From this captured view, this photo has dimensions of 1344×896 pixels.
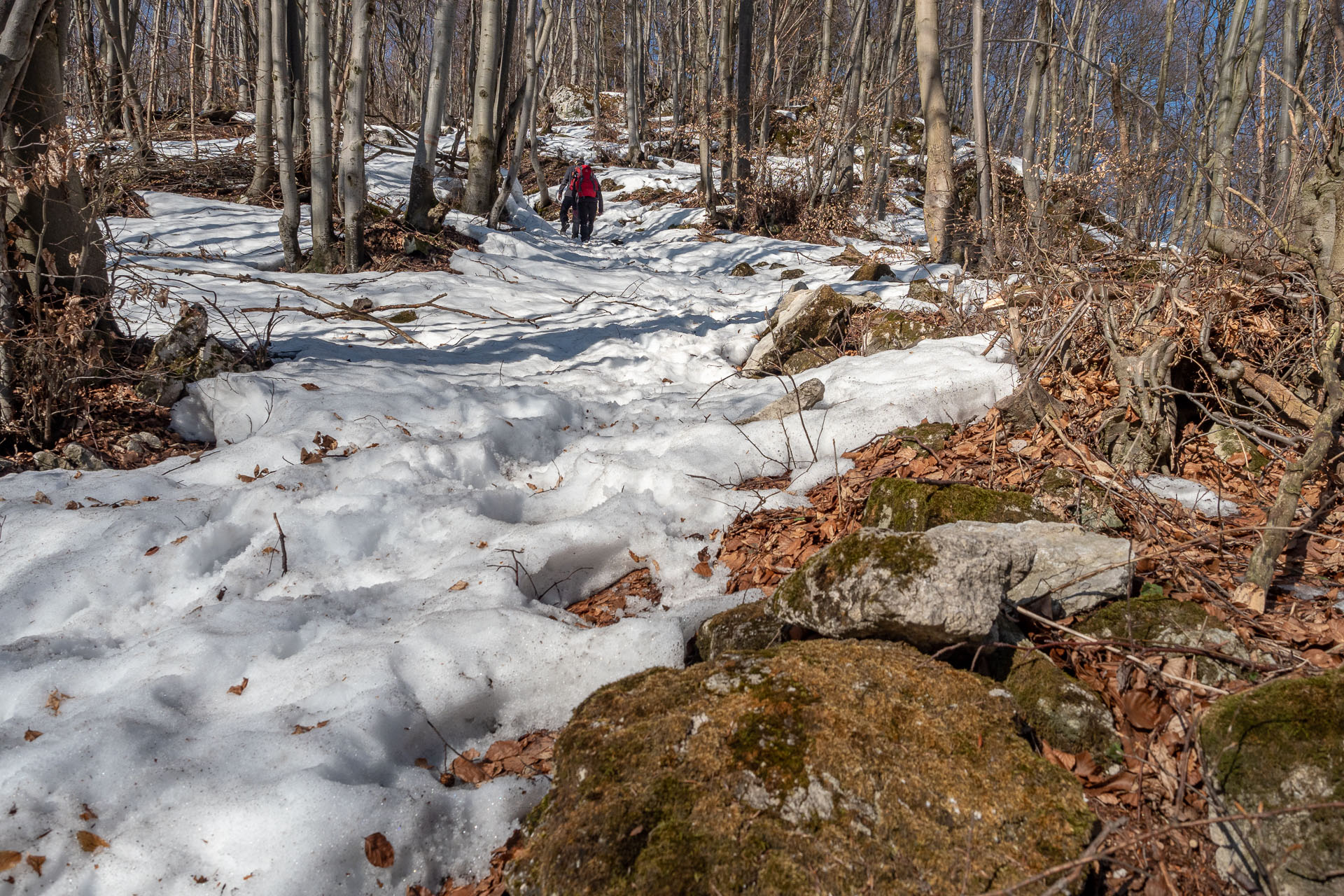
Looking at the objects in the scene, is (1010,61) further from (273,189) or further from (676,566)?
(676,566)

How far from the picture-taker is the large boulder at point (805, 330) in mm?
5965

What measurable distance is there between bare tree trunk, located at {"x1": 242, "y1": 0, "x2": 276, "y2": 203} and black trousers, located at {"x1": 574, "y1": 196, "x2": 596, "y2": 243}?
501cm

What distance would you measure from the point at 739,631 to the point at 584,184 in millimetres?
11917

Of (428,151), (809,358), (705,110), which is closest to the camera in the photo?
(809,358)

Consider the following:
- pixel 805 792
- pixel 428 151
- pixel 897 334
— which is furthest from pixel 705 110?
pixel 805 792

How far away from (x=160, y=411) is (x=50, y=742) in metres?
2.99

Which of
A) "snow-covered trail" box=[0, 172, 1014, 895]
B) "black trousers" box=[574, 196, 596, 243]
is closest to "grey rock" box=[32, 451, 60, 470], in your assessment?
"snow-covered trail" box=[0, 172, 1014, 895]

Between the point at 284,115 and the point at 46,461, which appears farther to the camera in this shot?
the point at 284,115

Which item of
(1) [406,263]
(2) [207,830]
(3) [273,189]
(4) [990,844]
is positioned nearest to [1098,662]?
(4) [990,844]

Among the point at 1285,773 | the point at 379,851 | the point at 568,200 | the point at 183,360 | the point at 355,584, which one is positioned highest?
the point at 568,200

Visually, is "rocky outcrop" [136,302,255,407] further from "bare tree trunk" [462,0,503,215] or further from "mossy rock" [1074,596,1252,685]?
"bare tree trunk" [462,0,503,215]

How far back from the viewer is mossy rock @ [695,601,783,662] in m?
2.36

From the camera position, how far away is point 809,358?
5.75 m

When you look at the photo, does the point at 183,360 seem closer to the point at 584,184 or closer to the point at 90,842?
the point at 90,842
